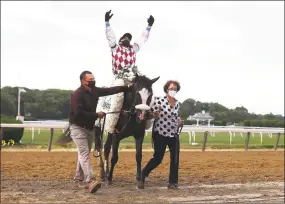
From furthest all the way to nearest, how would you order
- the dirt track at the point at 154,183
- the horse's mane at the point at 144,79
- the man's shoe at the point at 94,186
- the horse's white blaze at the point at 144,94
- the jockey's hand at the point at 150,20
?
1. the jockey's hand at the point at 150,20
2. the horse's mane at the point at 144,79
3. the horse's white blaze at the point at 144,94
4. the dirt track at the point at 154,183
5. the man's shoe at the point at 94,186

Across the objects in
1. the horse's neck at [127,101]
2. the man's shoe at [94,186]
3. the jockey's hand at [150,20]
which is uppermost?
the jockey's hand at [150,20]

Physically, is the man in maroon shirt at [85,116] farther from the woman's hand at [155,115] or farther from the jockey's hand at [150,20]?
the jockey's hand at [150,20]

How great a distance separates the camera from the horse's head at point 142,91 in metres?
6.92

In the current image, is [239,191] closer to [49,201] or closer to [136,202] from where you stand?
[136,202]

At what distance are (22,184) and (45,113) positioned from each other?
31.1m

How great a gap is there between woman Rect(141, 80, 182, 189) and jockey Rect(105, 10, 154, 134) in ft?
1.95

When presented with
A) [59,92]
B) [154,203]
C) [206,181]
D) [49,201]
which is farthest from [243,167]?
[59,92]

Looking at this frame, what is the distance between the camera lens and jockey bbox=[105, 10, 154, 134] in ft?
23.9

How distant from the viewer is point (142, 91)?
6.95 m

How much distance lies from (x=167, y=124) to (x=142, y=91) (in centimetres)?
66

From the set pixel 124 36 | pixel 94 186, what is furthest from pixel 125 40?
pixel 94 186

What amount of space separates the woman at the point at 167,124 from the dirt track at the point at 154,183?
0.49 meters

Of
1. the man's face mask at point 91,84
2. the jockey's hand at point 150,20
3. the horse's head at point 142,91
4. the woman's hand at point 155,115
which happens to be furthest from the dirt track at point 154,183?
the jockey's hand at point 150,20

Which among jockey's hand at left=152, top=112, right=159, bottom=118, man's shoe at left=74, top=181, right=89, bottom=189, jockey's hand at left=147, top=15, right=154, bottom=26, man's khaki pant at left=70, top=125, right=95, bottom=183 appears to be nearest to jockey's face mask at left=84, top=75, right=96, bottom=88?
man's khaki pant at left=70, top=125, right=95, bottom=183
